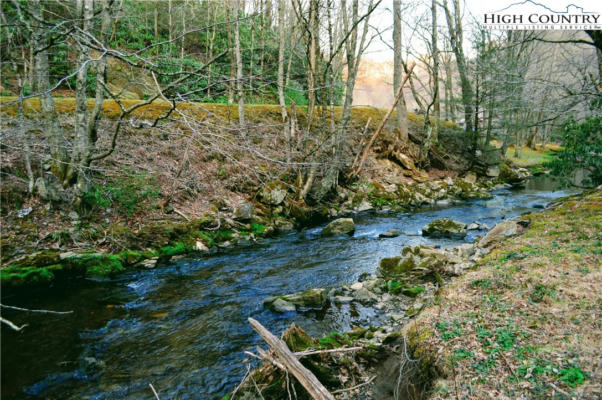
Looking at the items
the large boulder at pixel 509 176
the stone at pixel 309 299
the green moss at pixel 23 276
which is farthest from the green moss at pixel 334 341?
the large boulder at pixel 509 176

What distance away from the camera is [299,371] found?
2.85m

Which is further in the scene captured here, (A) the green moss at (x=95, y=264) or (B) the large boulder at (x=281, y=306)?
(A) the green moss at (x=95, y=264)

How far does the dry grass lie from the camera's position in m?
2.51

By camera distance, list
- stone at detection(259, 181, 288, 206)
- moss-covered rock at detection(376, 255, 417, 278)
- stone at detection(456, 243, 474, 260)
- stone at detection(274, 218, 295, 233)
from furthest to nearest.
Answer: stone at detection(259, 181, 288, 206) → stone at detection(274, 218, 295, 233) → stone at detection(456, 243, 474, 260) → moss-covered rock at detection(376, 255, 417, 278)

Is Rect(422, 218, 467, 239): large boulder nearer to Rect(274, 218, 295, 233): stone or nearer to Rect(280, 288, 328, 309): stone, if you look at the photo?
Rect(274, 218, 295, 233): stone

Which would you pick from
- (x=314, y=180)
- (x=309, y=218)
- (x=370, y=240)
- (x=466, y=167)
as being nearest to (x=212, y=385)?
(x=370, y=240)

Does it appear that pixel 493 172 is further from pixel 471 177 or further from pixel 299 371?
pixel 299 371

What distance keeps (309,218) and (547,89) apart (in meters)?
7.35

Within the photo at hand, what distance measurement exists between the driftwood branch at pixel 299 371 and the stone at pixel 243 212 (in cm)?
654

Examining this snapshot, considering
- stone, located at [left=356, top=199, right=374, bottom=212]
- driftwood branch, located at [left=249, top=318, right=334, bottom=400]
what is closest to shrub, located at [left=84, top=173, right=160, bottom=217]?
driftwood branch, located at [left=249, top=318, right=334, bottom=400]

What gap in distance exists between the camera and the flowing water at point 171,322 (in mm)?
3801

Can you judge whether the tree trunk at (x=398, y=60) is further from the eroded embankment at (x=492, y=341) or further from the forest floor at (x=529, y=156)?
the eroded embankment at (x=492, y=341)

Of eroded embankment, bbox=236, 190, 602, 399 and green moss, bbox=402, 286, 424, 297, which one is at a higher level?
eroded embankment, bbox=236, 190, 602, 399

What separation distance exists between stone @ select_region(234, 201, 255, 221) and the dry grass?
6.56 meters
